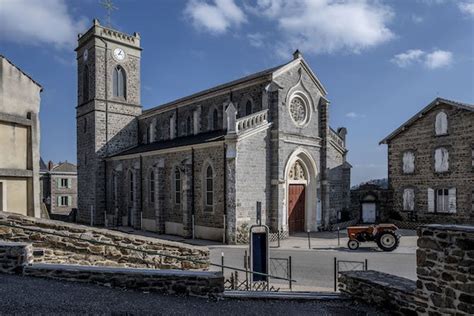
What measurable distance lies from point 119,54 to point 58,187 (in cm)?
2266

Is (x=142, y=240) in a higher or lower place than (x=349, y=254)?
higher

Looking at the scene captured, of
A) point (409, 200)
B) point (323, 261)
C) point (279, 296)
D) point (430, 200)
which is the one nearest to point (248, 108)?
point (323, 261)

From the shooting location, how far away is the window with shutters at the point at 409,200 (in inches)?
937

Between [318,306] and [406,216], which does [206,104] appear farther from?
[318,306]

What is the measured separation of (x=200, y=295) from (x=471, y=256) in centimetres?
A: 471

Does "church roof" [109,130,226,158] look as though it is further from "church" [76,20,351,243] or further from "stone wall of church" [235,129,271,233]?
"stone wall of church" [235,129,271,233]

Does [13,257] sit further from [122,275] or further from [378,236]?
[378,236]

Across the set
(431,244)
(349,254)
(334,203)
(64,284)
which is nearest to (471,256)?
(431,244)

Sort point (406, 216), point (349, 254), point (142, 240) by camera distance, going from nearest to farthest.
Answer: point (142, 240) → point (349, 254) → point (406, 216)

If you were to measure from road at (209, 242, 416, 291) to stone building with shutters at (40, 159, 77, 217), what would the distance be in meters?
34.4

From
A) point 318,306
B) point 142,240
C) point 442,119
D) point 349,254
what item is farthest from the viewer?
point 442,119

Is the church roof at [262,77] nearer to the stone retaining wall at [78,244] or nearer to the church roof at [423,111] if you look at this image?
the church roof at [423,111]

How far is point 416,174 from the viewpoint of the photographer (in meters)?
23.7

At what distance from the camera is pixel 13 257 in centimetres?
712
